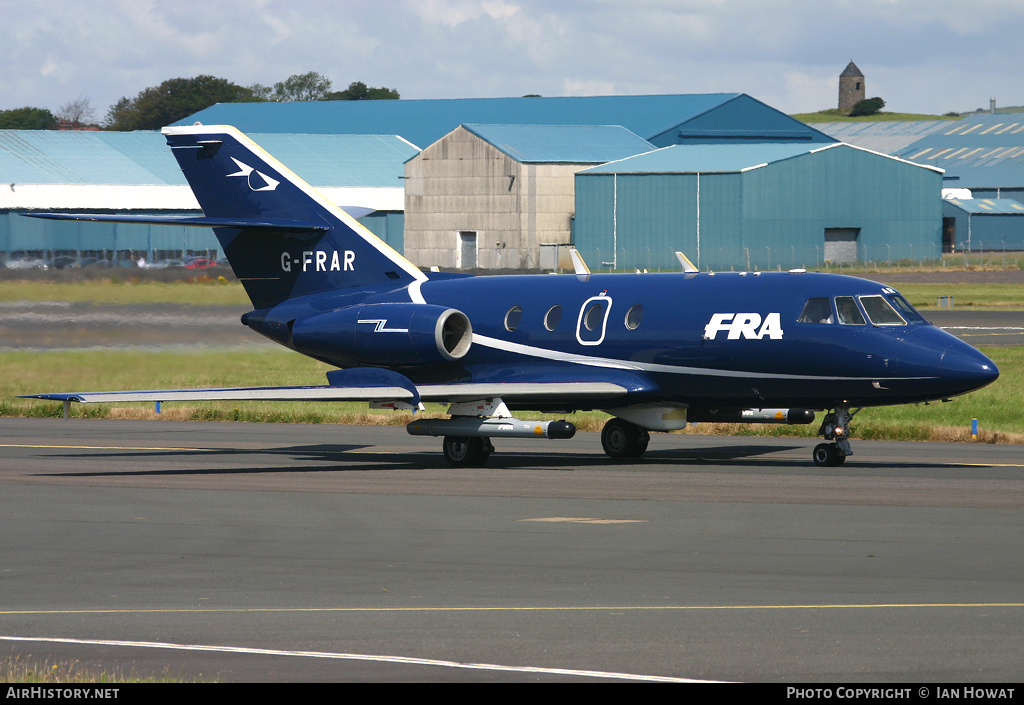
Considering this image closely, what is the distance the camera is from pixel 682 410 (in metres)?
26.7

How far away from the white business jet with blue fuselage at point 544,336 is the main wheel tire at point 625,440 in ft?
0.10

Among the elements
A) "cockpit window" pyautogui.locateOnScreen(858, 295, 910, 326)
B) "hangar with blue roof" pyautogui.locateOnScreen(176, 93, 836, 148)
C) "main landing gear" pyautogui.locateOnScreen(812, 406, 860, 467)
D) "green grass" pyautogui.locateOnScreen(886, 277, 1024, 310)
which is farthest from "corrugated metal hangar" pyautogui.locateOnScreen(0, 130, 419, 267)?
"cockpit window" pyautogui.locateOnScreen(858, 295, 910, 326)

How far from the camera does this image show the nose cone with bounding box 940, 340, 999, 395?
23453 mm

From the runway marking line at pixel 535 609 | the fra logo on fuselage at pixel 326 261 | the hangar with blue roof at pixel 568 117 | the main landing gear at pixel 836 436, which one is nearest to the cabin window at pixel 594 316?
the main landing gear at pixel 836 436

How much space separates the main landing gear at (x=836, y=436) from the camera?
Answer: 25.0 metres

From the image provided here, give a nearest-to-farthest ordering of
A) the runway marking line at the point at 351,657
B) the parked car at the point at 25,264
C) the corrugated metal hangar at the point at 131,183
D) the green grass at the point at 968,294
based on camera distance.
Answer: the runway marking line at the point at 351,657 → the parked car at the point at 25,264 → the green grass at the point at 968,294 → the corrugated metal hangar at the point at 131,183

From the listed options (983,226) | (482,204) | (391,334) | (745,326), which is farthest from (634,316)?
(983,226)

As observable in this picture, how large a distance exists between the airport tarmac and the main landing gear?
26 cm

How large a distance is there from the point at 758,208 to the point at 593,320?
7614 centimetres

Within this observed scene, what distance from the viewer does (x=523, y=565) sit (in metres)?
15.8

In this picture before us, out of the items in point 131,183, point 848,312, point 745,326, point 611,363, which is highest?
point 131,183

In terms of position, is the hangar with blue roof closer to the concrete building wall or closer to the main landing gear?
the concrete building wall

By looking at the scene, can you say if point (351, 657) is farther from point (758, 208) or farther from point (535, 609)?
point (758, 208)

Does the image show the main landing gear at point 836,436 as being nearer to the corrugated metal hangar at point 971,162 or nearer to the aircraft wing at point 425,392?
the aircraft wing at point 425,392
